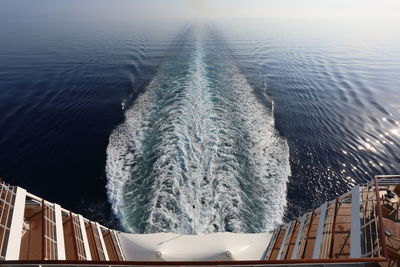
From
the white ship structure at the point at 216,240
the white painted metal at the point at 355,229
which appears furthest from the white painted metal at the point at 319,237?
the white painted metal at the point at 355,229

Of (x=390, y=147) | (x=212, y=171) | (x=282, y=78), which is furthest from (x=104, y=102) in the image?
(x=390, y=147)

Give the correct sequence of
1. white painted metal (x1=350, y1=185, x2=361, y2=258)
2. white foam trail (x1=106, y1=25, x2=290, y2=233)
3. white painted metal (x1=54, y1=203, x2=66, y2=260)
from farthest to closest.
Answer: white foam trail (x1=106, y1=25, x2=290, y2=233), white painted metal (x1=54, y1=203, x2=66, y2=260), white painted metal (x1=350, y1=185, x2=361, y2=258)

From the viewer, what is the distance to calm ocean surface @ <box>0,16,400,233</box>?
39.8ft

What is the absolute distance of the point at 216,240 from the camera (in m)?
9.75

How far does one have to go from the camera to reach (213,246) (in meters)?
9.60

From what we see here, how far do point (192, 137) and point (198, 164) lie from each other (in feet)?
9.87

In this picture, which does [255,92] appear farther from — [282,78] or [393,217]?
[393,217]

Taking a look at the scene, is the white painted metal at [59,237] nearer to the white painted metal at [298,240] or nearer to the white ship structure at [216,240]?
the white ship structure at [216,240]

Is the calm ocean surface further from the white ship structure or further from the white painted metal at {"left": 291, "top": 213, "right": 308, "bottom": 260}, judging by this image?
the white painted metal at {"left": 291, "top": 213, "right": 308, "bottom": 260}

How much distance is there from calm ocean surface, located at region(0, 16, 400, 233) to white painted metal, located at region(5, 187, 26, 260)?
4627 millimetres

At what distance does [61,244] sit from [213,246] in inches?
226

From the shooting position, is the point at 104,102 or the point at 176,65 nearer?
the point at 104,102

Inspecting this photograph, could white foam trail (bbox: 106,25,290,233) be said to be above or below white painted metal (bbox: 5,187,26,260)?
below

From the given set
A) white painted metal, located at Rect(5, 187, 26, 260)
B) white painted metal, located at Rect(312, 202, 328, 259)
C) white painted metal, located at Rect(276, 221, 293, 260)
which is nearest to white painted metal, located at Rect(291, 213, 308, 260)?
white painted metal, located at Rect(276, 221, 293, 260)
